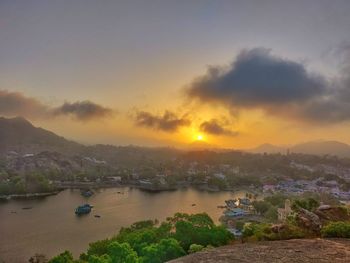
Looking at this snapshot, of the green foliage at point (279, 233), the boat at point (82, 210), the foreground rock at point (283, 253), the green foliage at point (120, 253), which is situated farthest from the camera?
the boat at point (82, 210)

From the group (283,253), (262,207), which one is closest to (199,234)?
(283,253)

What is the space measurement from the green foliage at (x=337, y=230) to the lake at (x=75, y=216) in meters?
13.2

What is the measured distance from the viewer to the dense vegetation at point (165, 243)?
21.8ft

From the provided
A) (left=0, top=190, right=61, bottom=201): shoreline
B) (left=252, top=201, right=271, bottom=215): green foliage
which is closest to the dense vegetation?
(left=252, top=201, right=271, bottom=215): green foliage

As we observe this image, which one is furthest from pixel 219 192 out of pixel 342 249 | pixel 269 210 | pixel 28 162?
pixel 342 249

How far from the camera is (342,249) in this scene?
587 centimetres

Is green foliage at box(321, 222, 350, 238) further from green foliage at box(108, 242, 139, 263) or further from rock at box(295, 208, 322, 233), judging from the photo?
green foliage at box(108, 242, 139, 263)

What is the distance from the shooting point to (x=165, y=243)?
7148 millimetres

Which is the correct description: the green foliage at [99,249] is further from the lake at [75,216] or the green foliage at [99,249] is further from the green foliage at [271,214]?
the green foliage at [271,214]

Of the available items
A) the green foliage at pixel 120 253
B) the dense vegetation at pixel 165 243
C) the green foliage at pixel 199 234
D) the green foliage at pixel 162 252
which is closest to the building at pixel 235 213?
the dense vegetation at pixel 165 243

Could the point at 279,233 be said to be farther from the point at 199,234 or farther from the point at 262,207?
the point at 262,207

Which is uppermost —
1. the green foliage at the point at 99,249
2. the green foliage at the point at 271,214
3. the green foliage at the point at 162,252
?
the green foliage at the point at 162,252

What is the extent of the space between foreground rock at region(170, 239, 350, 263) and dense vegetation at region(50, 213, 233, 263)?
3.10 feet

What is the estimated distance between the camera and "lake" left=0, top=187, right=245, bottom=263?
19109 mm
